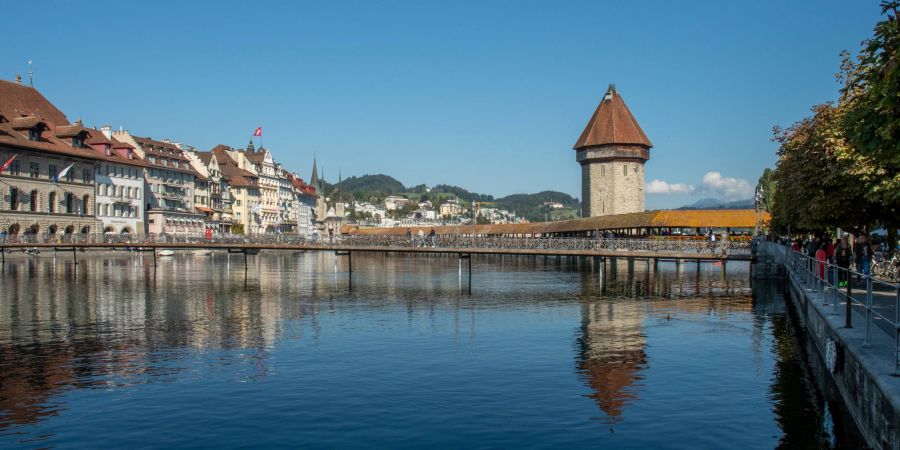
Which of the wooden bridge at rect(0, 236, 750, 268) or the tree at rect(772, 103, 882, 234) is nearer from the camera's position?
the tree at rect(772, 103, 882, 234)

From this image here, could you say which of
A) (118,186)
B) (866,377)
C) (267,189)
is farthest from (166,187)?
(866,377)

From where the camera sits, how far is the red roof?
349ft

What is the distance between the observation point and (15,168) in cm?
7906

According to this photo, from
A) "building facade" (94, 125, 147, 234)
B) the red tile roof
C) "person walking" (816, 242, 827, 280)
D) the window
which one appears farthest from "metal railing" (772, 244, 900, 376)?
the red tile roof

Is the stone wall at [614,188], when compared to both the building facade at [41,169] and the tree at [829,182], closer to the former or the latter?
the building facade at [41,169]

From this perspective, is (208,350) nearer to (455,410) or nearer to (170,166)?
(455,410)

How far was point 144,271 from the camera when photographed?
7012 cm

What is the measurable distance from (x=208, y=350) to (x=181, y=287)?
91.9 feet

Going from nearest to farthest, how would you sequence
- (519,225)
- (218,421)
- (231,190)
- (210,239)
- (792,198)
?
(218,421)
(792,198)
(210,239)
(519,225)
(231,190)

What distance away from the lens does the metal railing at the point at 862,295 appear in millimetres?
13120

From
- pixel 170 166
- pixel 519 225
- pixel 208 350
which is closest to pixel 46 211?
pixel 170 166

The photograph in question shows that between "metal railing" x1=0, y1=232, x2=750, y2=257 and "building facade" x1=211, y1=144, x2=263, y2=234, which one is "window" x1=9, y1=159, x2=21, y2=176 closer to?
"metal railing" x1=0, y1=232, x2=750, y2=257

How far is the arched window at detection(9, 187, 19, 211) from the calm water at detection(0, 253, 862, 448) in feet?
129

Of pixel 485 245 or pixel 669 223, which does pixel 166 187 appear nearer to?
pixel 485 245
